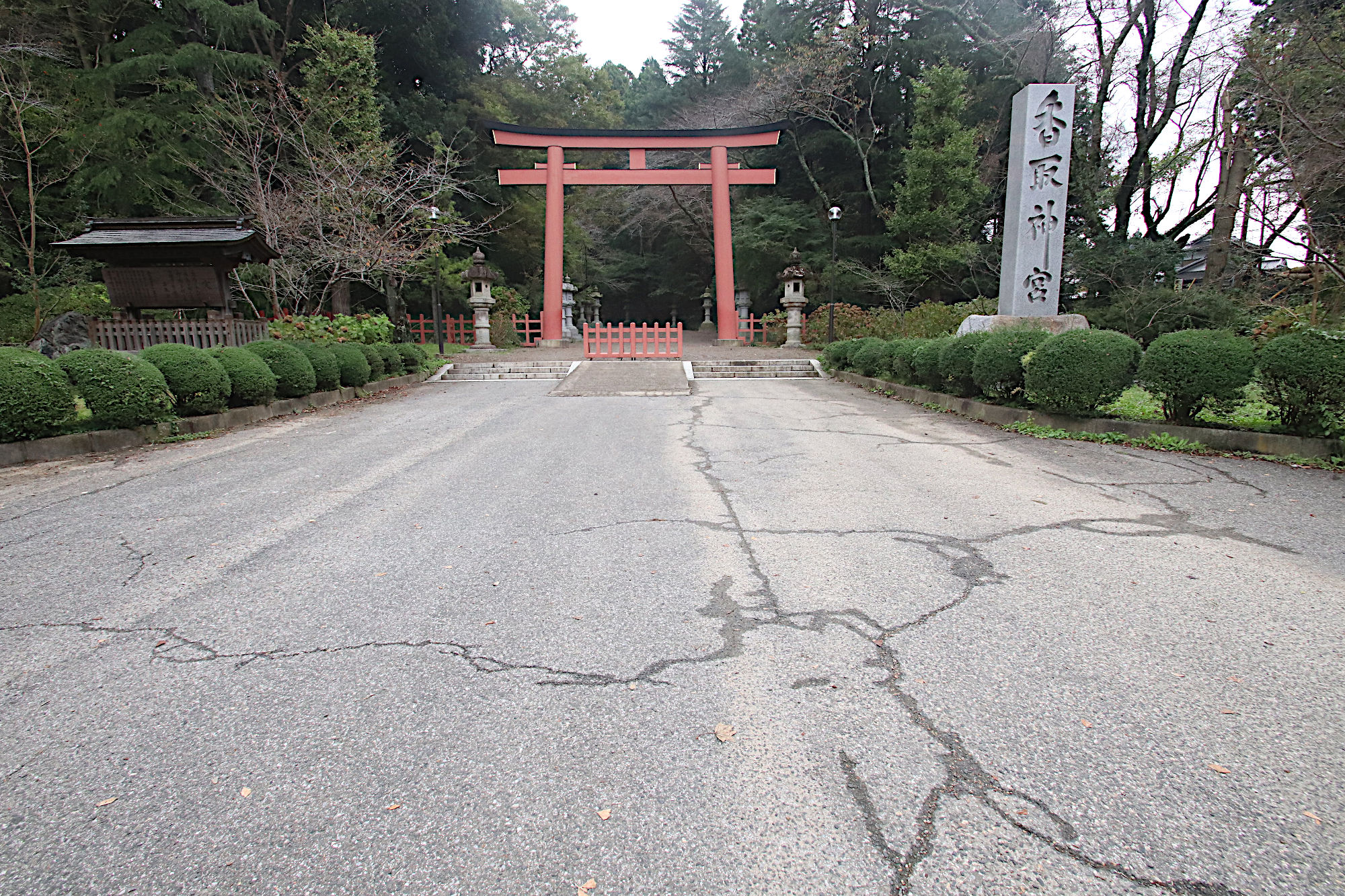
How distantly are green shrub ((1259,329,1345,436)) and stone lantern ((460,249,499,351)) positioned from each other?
61.9 feet

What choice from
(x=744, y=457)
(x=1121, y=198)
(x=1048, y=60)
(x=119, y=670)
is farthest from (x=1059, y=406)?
(x=1048, y=60)

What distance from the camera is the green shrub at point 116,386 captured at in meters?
5.96

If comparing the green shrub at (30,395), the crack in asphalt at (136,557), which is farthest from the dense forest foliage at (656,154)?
the crack in asphalt at (136,557)

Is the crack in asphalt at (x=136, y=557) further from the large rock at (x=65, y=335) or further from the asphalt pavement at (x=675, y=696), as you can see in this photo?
the large rock at (x=65, y=335)

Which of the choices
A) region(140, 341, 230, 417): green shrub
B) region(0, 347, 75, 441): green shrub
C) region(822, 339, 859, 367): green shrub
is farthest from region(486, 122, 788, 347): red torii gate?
region(0, 347, 75, 441): green shrub

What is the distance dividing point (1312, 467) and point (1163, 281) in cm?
1422

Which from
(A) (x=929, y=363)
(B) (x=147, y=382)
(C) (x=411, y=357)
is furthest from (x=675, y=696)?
(C) (x=411, y=357)

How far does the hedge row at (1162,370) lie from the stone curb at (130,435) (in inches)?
351

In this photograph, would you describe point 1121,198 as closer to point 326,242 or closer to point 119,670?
point 326,242

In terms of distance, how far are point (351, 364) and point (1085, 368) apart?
399 inches

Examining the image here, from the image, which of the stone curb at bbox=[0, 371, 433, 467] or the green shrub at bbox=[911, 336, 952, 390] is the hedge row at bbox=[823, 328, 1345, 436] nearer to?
the green shrub at bbox=[911, 336, 952, 390]

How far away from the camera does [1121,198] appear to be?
59.7ft

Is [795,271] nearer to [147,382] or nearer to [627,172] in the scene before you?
[627,172]

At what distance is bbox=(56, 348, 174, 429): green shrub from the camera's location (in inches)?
235
